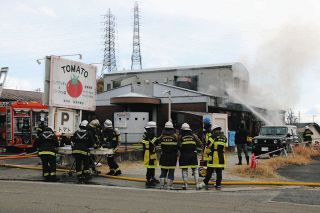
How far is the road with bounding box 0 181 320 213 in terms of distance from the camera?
8211 millimetres

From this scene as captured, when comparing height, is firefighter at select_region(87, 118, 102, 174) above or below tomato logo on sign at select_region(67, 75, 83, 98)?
below

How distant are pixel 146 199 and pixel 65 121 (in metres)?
6.77

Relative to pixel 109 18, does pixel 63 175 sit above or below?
below

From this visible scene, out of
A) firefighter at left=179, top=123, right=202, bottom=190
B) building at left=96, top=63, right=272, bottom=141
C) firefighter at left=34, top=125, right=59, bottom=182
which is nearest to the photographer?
firefighter at left=179, top=123, right=202, bottom=190

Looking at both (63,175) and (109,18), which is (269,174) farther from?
(109,18)

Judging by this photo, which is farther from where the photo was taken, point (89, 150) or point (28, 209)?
point (89, 150)

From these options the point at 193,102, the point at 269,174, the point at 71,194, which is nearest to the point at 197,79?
the point at 193,102

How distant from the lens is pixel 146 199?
9414mm

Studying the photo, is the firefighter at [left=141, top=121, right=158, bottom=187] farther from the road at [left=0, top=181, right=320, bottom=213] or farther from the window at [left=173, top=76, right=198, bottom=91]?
the window at [left=173, top=76, right=198, bottom=91]

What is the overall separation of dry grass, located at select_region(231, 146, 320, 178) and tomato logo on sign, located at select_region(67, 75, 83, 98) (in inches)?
247

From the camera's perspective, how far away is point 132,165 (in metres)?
17.1

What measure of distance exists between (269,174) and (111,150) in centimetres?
517

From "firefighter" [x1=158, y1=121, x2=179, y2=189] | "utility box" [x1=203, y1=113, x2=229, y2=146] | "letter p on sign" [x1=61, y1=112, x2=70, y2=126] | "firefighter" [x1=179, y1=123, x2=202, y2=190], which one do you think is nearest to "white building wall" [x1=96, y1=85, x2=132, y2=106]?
"utility box" [x1=203, y1=113, x2=229, y2=146]

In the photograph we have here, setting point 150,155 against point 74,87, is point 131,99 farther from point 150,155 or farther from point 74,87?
point 150,155
